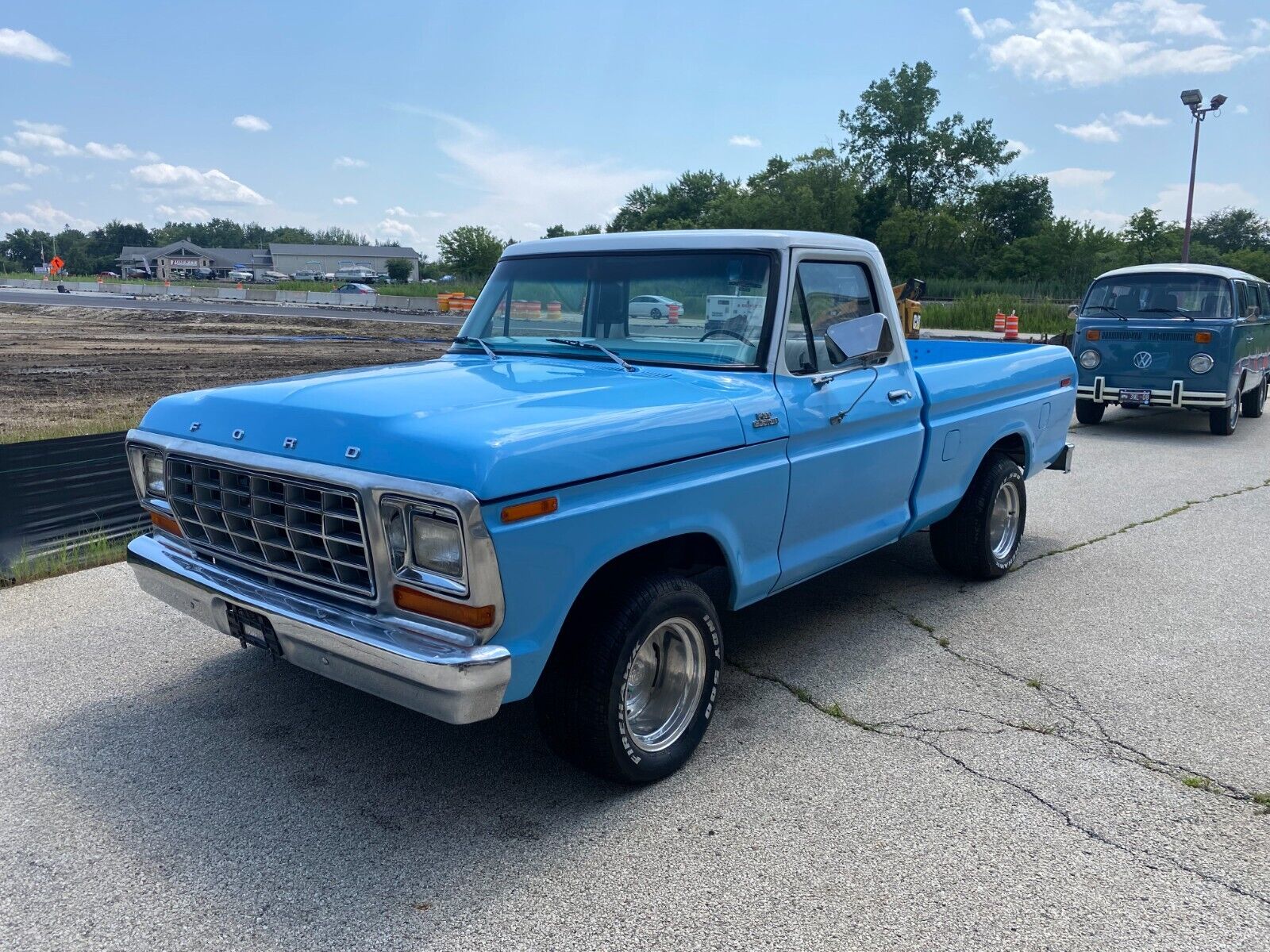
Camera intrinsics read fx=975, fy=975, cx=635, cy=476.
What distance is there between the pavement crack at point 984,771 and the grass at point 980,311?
78.3 ft

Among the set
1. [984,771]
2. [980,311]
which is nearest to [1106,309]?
[984,771]

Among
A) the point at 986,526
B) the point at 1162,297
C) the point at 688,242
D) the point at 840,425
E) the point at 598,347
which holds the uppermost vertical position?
the point at 1162,297

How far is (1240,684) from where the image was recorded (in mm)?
4398

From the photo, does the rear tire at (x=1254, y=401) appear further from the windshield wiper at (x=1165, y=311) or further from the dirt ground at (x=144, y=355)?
the dirt ground at (x=144, y=355)

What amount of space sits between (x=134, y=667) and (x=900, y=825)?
11.2ft

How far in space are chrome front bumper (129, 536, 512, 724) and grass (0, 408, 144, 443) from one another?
21.4ft

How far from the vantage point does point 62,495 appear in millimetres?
6031

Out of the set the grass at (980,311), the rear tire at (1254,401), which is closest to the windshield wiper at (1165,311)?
the rear tire at (1254,401)

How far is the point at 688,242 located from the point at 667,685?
1.93 metres

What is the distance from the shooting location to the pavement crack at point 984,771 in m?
2.99

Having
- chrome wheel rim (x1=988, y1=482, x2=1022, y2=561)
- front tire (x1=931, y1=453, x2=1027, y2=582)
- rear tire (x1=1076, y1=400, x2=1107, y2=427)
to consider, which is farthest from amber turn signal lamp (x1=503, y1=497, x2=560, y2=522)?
rear tire (x1=1076, y1=400, x2=1107, y2=427)

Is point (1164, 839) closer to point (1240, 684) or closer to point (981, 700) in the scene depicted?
point (981, 700)

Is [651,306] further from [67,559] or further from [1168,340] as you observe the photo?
[1168,340]

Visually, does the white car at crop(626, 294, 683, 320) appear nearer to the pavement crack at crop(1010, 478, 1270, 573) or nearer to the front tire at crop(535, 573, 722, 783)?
the front tire at crop(535, 573, 722, 783)
